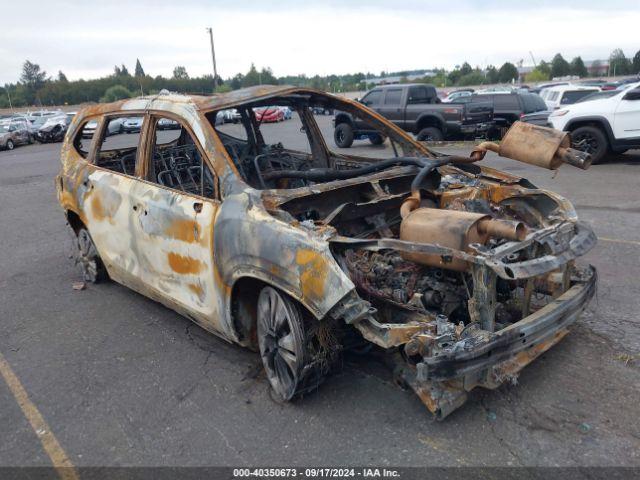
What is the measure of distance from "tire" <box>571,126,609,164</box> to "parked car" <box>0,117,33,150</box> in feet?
84.0

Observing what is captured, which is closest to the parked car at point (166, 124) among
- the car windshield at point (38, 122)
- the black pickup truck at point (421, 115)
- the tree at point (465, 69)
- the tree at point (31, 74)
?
the black pickup truck at point (421, 115)

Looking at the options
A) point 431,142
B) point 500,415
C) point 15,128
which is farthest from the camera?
point 15,128

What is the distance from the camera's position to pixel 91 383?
3.90 metres

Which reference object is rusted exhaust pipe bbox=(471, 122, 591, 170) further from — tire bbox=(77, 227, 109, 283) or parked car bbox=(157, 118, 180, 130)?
tire bbox=(77, 227, 109, 283)

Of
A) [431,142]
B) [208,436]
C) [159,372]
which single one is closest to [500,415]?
[208,436]

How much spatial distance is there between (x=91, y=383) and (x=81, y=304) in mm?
1671

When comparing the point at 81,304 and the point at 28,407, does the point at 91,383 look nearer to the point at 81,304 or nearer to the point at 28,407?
the point at 28,407

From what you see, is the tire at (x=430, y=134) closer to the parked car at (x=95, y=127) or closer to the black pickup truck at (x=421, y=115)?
the black pickup truck at (x=421, y=115)

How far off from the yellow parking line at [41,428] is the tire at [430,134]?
44.9ft

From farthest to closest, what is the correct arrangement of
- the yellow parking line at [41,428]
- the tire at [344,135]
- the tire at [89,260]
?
1. the tire at [344,135]
2. the tire at [89,260]
3. the yellow parking line at [41,428]

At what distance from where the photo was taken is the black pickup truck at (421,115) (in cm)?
1545

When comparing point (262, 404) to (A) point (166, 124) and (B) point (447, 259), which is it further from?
(A) point (166, 124)

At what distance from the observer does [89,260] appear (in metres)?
5.66

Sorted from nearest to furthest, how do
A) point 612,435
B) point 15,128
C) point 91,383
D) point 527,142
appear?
point 612,435, point 91,383, point 527,142, point 15,128
